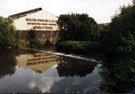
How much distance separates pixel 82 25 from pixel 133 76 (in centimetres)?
2228

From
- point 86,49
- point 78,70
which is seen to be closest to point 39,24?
point 86,49

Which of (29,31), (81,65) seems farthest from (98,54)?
(29,31)

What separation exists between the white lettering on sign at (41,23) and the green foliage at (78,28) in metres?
9.94

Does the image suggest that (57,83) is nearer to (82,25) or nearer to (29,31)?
(82,25)

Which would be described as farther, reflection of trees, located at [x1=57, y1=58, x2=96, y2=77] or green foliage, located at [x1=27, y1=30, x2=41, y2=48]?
green foliage, located at [x1=27, y1=30, x2=41, y2=48]

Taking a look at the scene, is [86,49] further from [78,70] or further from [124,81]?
[124,81]

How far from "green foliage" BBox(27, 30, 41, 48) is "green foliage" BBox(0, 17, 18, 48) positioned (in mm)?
3775

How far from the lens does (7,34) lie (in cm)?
3102

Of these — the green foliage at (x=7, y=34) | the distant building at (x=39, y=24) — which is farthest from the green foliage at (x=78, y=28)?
the green foliage at (x=7, y=34)

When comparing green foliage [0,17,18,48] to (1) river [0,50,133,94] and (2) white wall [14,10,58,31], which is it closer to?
(2) white wall [14,10,58,31]

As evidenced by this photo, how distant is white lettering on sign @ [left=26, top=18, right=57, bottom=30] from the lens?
38.9 metres

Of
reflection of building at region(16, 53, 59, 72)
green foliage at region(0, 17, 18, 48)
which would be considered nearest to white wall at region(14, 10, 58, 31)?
green foliage at region(0, 17, 18, 48)

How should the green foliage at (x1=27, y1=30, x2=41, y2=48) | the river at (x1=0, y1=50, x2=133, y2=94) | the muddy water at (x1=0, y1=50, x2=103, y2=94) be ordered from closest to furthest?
the river at (x1=0, y1=50, x2=133, y2=94)
the muddy water at (x1=0, y1=50, x2=103, y2=94)
the green foliage at (x1=27, y1=30, x2=41, y2=48)

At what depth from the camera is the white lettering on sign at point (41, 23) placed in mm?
38897
